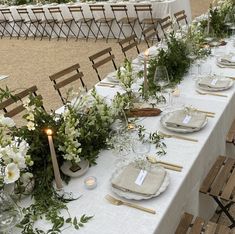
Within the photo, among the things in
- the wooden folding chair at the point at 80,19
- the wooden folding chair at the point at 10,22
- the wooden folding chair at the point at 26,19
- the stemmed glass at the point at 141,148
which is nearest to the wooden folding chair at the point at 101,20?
the wooden folding chair at the point at 80,19

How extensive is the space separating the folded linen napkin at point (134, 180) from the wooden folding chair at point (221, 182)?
1.67ft

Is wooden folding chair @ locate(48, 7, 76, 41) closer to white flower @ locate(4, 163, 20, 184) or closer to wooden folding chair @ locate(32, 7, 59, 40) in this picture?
wooden folding chair @ locate(32, 7, 59, 40)

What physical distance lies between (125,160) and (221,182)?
0.72 metres

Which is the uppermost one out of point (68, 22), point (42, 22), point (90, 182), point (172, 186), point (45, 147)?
point (45, 147)

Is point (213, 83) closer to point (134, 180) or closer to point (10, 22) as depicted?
point (134, 180)

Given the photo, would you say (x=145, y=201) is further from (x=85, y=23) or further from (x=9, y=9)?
(x=9, y=9)

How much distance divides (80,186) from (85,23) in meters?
7.14

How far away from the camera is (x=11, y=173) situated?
146cm

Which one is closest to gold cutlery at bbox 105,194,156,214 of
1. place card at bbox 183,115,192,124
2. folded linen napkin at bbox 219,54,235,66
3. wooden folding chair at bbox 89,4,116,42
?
place card at bbox 183,115,192,124

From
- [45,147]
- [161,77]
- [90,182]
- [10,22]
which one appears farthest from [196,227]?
[10,22]

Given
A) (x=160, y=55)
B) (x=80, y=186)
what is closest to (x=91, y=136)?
(x=80, y=186)

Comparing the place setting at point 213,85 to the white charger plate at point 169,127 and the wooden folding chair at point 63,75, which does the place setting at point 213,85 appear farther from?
the wooden folding chair at point 63,75

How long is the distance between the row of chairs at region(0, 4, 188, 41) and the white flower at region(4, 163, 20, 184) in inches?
233

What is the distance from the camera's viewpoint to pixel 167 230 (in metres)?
1.65
